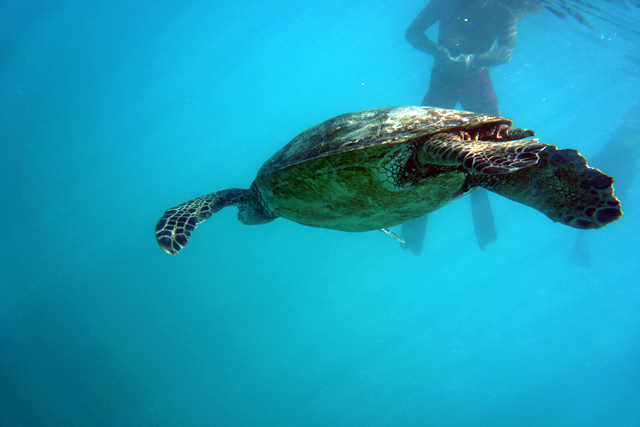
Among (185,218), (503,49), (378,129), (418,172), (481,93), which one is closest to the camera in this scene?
(378,129)

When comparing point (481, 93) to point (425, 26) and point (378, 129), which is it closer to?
point (425, 26)

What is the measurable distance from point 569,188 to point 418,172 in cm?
125

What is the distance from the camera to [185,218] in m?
3.79

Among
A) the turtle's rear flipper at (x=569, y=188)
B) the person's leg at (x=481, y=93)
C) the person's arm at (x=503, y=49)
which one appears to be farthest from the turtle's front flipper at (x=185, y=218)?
the person's arm at (x=503, y=49)

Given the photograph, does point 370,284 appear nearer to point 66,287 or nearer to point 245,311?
point 245,311

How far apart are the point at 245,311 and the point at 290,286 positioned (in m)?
9.08

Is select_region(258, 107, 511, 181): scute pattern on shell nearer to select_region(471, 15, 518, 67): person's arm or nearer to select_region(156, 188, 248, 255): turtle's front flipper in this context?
select_region(156, 188, 248, 255): turtle's front flipper

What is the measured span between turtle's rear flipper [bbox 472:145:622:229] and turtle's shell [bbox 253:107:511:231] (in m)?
0.56

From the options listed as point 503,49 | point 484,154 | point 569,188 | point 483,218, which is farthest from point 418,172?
point 503,49

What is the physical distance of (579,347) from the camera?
39.0 m

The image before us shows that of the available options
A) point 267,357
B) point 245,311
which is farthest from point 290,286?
point 267,357

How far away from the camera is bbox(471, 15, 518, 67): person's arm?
1078 cm

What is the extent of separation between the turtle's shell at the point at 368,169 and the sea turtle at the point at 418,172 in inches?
0.5

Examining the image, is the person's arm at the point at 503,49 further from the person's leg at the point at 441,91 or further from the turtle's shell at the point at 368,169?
the turtle's shell at the point at 368,169
